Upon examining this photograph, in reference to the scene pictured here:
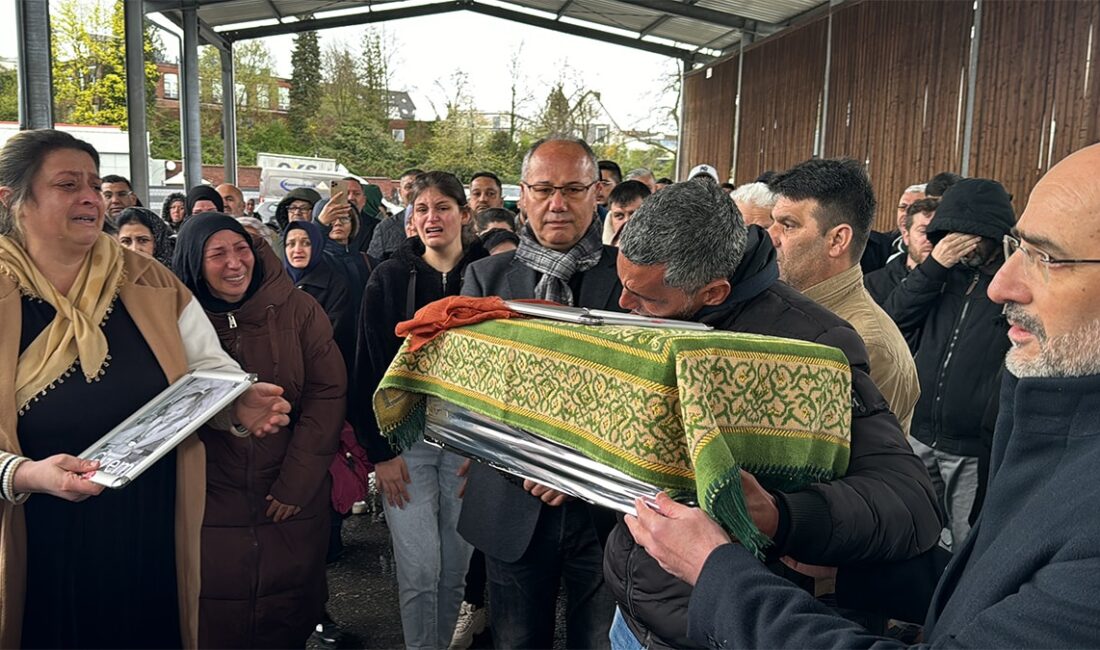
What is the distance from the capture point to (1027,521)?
1180mm

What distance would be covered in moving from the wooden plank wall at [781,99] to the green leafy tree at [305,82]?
1033 inches

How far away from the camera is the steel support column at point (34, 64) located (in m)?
8.81

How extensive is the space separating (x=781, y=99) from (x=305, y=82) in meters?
29.9

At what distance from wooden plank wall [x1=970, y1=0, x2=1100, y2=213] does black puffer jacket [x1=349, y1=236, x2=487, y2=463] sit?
9.16 metres

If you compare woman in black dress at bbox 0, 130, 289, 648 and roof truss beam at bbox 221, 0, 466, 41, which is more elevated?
roof truss beam at bbox 221, 0, 466, 41

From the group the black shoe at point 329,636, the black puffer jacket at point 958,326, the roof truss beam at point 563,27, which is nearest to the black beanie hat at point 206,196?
the black shoe at point 329,636

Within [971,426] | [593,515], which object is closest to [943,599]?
[593,515]

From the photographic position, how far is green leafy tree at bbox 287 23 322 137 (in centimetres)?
4034

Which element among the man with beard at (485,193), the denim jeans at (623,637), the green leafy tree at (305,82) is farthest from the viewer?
the green leafy tree at (305,82)

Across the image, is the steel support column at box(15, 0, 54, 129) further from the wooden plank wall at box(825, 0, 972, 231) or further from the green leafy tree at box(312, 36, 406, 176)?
the green leafy tree at box(312, 36, 406, 176)

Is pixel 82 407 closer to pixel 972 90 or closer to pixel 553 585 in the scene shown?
pixel 553 585

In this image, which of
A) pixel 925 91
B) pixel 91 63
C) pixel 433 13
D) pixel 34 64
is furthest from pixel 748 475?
pixel 433 13

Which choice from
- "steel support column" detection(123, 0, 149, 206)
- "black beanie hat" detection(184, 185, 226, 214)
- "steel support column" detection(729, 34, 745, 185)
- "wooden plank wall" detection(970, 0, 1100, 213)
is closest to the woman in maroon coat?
"black beanie hat" detection(184, 185, 226, 214)

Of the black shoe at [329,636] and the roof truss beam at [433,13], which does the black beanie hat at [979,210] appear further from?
the roof truss beam at [433,13]
